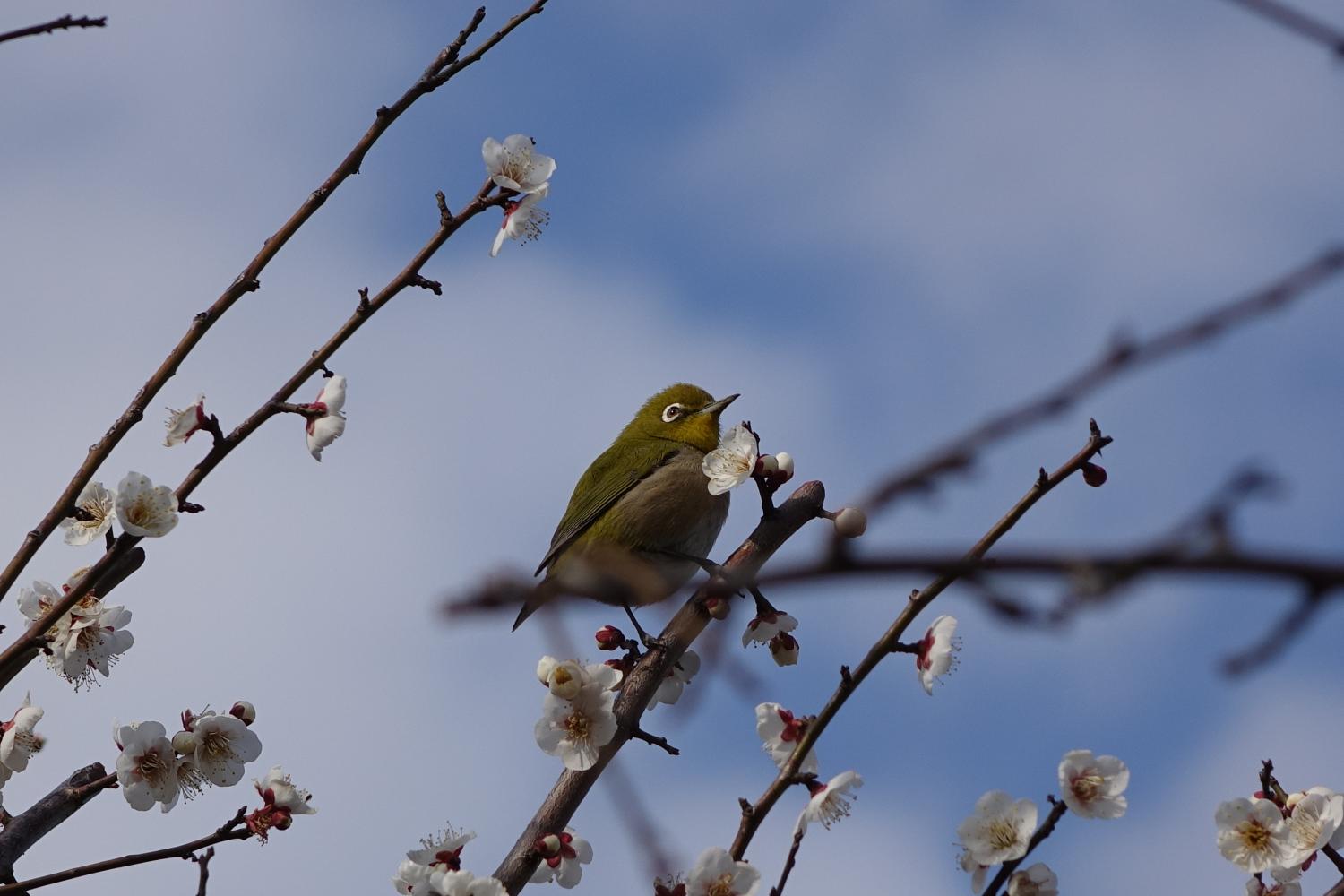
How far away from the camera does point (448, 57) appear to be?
157 inches

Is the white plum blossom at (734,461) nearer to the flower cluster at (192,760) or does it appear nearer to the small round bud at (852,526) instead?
the small round bud at (852,526)

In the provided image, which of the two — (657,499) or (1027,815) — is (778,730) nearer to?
(1027,815)

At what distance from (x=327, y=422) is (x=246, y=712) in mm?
919

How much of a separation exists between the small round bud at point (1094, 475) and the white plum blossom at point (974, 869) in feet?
3.15

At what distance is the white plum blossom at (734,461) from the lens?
4.22 meters

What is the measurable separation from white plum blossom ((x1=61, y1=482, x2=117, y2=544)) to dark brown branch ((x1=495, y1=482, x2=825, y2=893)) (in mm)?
1679

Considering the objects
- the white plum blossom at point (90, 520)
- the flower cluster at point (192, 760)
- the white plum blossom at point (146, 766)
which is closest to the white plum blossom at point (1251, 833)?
the flower cluster at point (192, 760)

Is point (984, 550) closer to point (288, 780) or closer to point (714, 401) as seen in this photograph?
point (288, 780)

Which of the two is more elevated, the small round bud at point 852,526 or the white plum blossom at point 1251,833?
the small round bud at point 852,526

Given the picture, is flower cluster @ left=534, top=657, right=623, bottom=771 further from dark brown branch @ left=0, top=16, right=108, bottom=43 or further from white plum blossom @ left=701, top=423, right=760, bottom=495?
dark brown branch @ left=0, top=16, right=108, bottom=43

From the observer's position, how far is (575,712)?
156 inches

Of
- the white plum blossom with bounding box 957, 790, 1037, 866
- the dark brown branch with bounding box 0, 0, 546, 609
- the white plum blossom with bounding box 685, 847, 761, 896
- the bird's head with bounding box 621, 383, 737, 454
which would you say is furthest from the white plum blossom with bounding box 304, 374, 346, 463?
the bird's head with bounding box 621, 383, 737, 454

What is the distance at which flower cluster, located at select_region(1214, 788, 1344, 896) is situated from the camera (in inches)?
148

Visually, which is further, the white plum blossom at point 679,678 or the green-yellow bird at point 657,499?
the green-yellow bird at point 657,499
